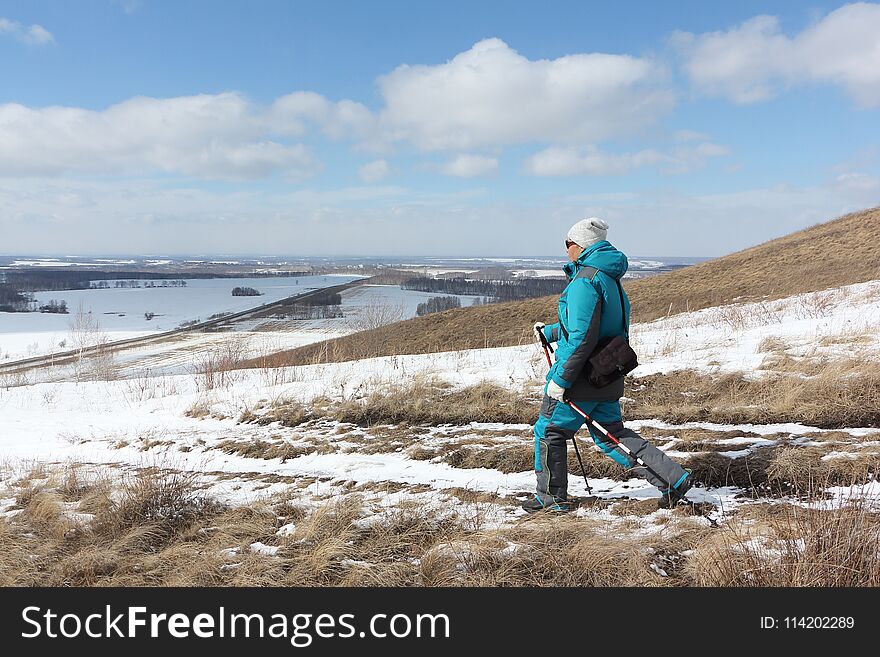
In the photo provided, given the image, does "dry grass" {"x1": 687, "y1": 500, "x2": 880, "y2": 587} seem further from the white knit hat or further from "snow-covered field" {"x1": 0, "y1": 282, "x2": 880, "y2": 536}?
the white knit hat

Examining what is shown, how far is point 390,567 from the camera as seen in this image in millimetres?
3061

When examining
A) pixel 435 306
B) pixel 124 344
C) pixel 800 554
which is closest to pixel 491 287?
pixel 435 306

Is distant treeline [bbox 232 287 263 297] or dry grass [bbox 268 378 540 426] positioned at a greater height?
distant treeline [bbox 232 287 263 297]

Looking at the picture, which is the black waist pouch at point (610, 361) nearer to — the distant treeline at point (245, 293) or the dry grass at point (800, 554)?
the dry grass at point (800, 554)

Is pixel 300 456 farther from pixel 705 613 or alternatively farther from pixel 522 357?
pixel 522 357

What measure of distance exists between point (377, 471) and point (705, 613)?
399cm

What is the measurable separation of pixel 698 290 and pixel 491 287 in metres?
87.4

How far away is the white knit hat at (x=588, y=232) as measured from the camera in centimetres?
372

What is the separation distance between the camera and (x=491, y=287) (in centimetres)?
11619

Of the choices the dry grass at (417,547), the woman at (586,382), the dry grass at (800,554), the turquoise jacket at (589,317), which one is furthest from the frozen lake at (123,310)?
the dry grass at (800,554)

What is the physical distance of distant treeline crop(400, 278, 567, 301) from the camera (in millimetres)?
102938

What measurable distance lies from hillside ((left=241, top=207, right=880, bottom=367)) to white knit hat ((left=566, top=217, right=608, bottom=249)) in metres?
17.4

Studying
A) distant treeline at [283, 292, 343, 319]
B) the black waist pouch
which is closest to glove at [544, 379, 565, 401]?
the black waist pouch

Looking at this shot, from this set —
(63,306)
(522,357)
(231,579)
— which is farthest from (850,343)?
(63,306)
